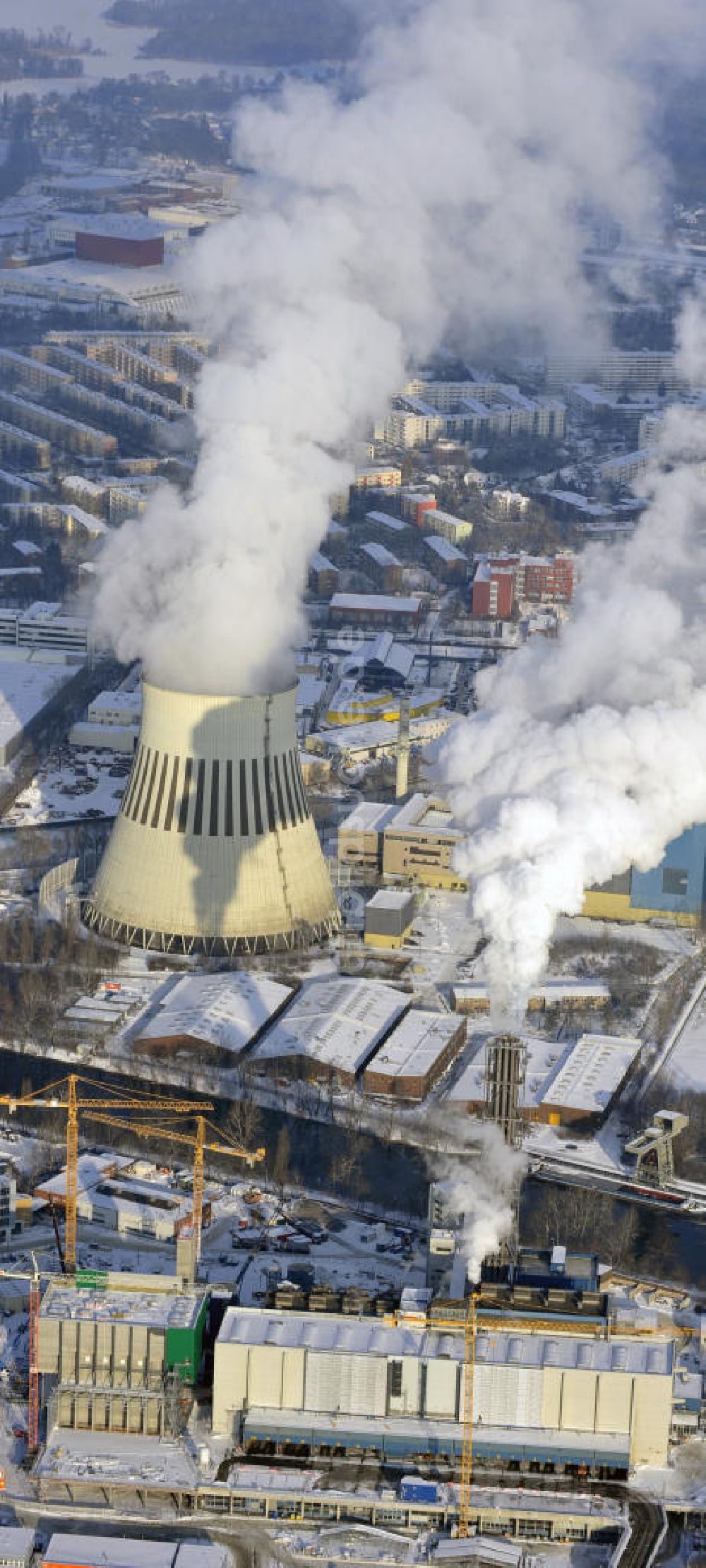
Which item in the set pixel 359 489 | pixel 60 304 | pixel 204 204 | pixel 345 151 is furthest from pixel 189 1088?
pixel 204 204

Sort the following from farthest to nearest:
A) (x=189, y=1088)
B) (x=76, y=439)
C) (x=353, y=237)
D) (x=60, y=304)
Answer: (x=60, y=304) → (x=76, y=439) → (x=353, y=237) → (x=189, y=1088)

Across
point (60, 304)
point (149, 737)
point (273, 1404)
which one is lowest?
point (273, 1404)

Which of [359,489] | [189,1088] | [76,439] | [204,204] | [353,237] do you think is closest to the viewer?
[189,1088]

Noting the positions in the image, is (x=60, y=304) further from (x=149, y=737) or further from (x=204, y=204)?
(x=149, y=737)

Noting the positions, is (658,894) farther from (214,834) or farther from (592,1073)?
(214,834)

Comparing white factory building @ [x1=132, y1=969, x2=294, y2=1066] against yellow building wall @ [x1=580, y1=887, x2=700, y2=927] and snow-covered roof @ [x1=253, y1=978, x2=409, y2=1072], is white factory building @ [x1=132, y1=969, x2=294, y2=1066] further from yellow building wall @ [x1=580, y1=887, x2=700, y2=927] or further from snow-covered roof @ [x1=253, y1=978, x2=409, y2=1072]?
yellow building wall @ [x1=580, y1=887, x2=700, y2=927]

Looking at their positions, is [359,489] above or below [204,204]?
below

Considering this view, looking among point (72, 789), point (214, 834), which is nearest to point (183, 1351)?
point (214, 834)
